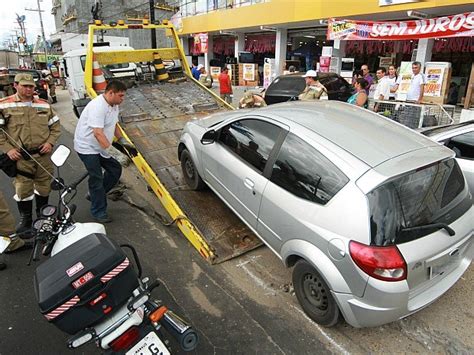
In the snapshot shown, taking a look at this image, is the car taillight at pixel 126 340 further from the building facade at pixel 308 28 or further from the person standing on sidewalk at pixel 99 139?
the building facade at pixel 308 28

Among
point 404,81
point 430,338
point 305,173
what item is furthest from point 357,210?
point 404,81

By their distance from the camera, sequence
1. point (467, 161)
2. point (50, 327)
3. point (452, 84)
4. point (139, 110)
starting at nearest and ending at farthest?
point (50, 327) → point (467, 161) → point (139, 110) → point (452, 84)

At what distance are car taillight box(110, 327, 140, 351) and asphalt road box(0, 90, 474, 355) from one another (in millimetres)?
692

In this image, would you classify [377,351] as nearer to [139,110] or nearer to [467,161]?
[467,161]

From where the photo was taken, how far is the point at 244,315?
3002 millimetres

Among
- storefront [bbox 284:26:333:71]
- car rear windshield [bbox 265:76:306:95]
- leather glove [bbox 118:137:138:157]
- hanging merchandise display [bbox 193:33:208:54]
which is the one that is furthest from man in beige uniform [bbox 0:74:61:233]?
hanging merchandise display [bbox 193:33:208:54]

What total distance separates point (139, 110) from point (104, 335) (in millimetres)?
4589

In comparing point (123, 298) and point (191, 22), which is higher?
point (191, 22)

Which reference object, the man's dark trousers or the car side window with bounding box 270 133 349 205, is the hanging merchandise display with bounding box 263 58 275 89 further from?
the car side window with bounding box 270 133 349 205

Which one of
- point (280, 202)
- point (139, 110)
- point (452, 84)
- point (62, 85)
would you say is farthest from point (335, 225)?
point (62, 85)

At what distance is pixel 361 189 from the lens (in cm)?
239

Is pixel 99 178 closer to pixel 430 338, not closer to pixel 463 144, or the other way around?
pixel 430 338

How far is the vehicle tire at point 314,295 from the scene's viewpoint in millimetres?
2654

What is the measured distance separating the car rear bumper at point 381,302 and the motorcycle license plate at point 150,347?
125 cm
